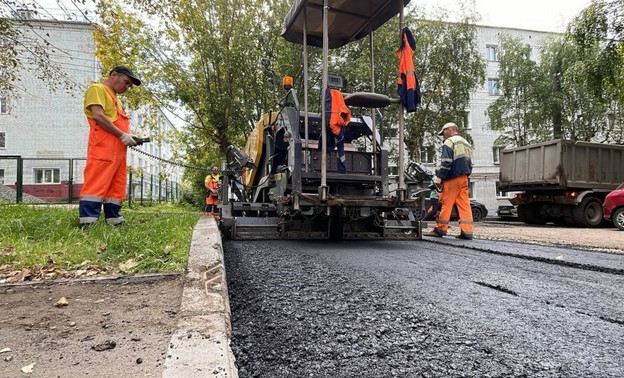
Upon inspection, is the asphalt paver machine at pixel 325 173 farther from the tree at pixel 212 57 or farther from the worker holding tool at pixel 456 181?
the tree at pixel 212 57

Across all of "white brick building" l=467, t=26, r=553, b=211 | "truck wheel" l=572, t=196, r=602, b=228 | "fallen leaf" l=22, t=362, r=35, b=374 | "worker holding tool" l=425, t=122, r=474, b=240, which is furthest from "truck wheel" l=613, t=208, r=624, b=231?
"white brick building" l=467, t=26, r=553, b=211

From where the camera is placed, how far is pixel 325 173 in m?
4.63

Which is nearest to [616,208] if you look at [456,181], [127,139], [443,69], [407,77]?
[456,181]

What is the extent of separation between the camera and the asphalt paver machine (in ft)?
16.0

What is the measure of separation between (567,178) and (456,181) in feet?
23.7

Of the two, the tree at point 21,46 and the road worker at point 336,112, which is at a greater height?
the tree at point 21,46

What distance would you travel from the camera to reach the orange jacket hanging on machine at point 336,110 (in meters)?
4.72

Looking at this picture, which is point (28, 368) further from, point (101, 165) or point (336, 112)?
point (336, 112)

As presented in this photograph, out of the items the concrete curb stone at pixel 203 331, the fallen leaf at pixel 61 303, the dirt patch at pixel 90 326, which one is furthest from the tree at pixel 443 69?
the fallen leaf at pixel 61 303

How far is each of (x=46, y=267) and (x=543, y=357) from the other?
2840 millimetres

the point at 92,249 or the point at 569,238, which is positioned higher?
the point at 92,249

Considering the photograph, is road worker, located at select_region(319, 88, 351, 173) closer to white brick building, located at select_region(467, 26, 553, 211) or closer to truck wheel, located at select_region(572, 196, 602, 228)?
truck wheel, located at select_region(572, 196, 602, 228)

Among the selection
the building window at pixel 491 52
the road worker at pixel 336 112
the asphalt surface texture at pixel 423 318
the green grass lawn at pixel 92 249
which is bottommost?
the asphalt surface texture at pixel 423 318

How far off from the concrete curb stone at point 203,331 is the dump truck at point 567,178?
40.0 ft
